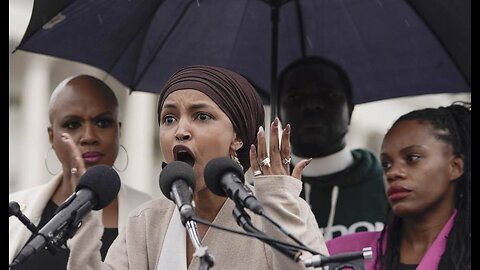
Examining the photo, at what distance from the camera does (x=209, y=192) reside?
13.4ft

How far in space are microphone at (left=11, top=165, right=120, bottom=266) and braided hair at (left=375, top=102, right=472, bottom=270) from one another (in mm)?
1956

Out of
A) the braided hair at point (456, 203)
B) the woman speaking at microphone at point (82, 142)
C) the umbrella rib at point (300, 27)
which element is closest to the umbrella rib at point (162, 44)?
the woman speaking at microphone at point (82, 142)


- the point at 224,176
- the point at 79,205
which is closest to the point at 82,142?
the point at 79,205

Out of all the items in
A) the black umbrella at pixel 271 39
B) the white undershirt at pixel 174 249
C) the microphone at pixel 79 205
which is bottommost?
the white undershirt at pixel 174 249

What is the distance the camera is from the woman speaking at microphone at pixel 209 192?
3.66 metres

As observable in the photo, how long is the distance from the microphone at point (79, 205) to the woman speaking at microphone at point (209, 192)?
299 millimetres

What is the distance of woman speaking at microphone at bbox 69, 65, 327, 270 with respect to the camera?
3660mm

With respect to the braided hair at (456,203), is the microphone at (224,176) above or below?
above

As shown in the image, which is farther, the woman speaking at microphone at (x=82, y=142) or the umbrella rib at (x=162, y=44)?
the umbrella rib at (x=162, y=44)

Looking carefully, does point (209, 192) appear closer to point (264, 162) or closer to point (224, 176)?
point (264, 162)

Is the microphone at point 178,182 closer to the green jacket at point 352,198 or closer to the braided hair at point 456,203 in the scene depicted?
the braided hair at point 456,203

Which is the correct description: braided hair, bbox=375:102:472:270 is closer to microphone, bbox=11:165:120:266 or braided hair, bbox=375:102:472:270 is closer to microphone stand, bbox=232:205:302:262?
microphone stand, bbox=232:205:302:262

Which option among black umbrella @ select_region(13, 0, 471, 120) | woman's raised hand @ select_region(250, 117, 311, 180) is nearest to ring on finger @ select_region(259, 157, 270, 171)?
woman's raised hand @ select_region(250, 117, 311, 180)

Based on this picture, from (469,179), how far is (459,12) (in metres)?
0.87
